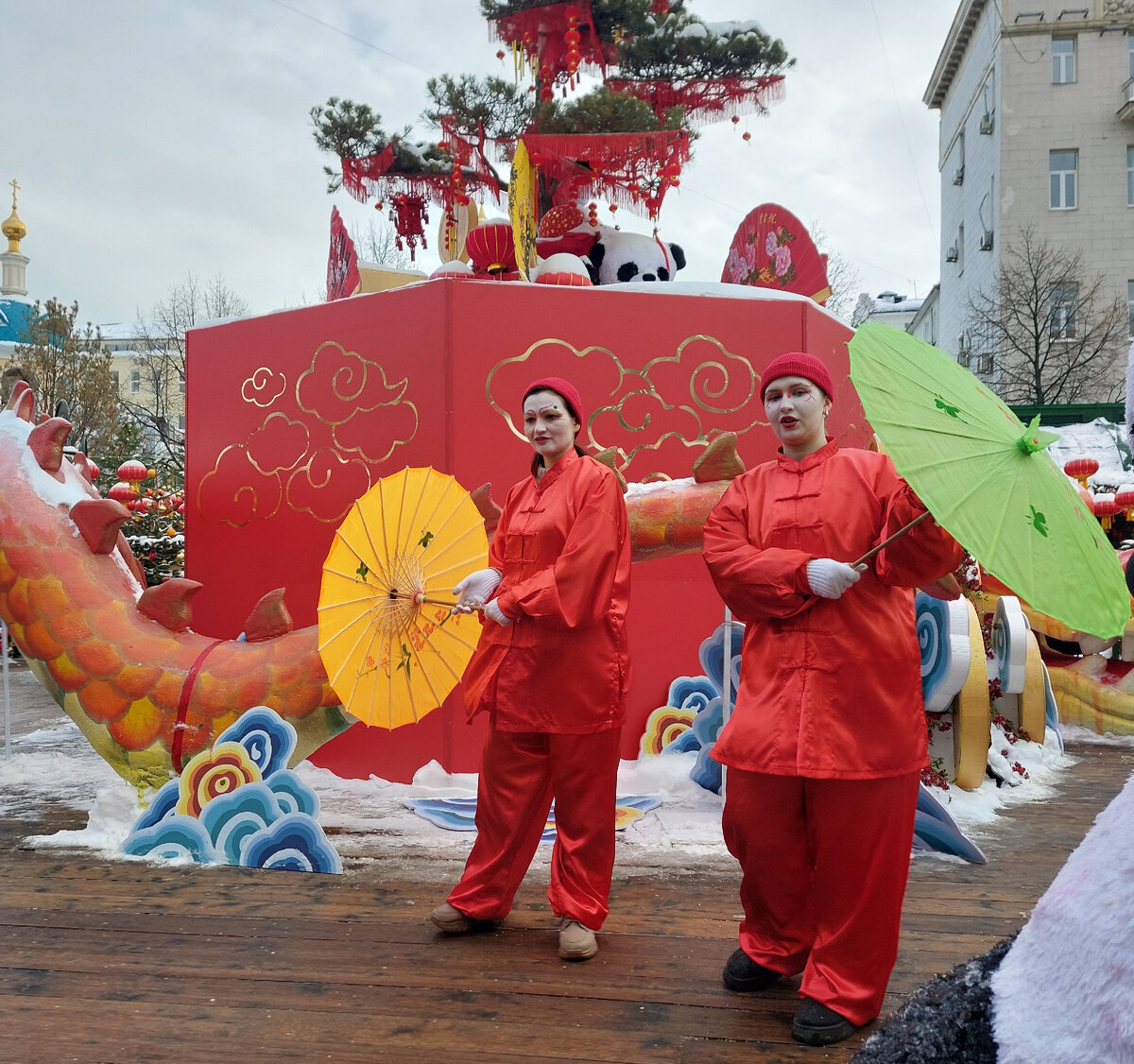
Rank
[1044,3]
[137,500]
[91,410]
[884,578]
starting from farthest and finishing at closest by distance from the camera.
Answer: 1. [1044,3]
2. [91,410]
3. [137,500]
4. [884,578]

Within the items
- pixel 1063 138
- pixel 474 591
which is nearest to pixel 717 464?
pixel 474 591

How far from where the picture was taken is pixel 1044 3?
21062 millimetres

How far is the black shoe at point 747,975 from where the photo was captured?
266 cm

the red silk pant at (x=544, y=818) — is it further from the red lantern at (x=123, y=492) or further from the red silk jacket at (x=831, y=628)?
the red lantern at (x=123, y=492)

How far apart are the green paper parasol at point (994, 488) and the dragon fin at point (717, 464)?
2225 millimetres

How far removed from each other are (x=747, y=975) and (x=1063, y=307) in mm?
19202

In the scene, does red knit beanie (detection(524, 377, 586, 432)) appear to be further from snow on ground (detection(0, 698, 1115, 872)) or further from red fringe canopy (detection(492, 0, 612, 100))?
red fringe canopy (detection(492, 0, 612, 100))

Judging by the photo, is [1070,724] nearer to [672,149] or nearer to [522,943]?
[672,149]

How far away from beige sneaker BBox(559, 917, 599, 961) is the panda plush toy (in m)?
4.55

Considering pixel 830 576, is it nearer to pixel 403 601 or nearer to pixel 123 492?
pixel 403 601

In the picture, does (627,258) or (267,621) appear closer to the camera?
(267,621)

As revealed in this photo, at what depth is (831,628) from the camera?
250 centimetres

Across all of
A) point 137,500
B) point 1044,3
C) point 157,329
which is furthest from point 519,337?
point 157,329

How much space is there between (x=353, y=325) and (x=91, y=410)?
45.7 ft
